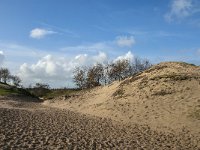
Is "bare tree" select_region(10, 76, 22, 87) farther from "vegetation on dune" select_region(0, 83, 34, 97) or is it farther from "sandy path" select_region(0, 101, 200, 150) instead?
"sandy path" select_region(0, 101, 200, 150)

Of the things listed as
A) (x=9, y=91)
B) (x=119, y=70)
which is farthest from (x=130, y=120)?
(x=119, y=70)

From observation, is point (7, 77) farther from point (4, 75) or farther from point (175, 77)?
point (175, 77)

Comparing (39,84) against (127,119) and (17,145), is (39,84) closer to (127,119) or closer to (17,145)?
(127,119)

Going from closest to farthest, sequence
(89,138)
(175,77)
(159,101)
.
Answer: (89,138) < (159,101) < (175,77)

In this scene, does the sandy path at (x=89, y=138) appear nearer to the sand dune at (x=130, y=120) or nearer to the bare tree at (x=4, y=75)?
the sand dune at (x=130, y=120)

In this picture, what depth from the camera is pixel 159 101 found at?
35812 millimetres

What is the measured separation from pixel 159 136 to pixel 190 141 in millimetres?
2237

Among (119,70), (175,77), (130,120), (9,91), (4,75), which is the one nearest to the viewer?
(130,120)


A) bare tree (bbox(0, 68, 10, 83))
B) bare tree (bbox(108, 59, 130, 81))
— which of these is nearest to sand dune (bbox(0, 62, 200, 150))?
bare tree (bbox(108, 59, 130, 81))

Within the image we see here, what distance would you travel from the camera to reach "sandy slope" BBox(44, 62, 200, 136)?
3030cm

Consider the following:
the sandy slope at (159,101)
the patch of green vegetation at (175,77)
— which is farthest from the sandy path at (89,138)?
the patch of green vegetation at (175,77)

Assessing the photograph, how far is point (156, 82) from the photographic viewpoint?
4106 centimetres

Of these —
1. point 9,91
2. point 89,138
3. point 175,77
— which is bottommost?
point 89,138

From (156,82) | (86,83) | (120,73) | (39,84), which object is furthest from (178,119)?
(39,84)
